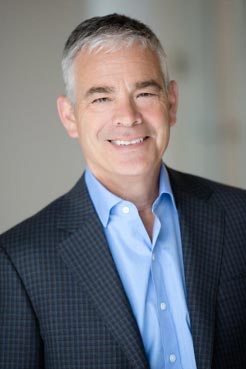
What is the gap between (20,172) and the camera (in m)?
2.69

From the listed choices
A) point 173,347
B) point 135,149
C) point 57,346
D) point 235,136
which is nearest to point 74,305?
point 57,346

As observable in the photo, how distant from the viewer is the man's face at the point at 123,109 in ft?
4.99

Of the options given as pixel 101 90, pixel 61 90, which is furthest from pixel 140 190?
pixel 61 90

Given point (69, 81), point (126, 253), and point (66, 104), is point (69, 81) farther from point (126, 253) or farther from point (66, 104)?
point (126, 253)

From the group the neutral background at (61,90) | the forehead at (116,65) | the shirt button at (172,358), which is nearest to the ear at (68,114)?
the forehead at (116,65)

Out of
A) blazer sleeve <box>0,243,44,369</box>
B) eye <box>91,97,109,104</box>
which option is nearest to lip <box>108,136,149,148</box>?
eye <box>91,97,109,104</box>

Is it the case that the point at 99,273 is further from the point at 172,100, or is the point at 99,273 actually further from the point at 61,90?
the point at 61,90

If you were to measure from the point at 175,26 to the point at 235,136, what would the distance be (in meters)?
0.66

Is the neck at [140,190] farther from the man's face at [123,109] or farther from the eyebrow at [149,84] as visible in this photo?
the eyebrow at [149,84]

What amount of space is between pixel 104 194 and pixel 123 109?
231 mm

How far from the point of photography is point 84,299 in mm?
1456

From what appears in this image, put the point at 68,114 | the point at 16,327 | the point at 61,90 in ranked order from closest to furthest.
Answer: the point at 16,327, the point at 68,114, the point at 61,90

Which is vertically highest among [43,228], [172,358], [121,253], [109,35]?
[109,35]

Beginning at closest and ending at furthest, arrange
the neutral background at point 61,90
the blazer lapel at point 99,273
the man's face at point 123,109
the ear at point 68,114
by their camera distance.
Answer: the blazer lapel at point 99,273, the man's face at point 123,109, the ear at point 68,114, the neutral background at point 61,90
